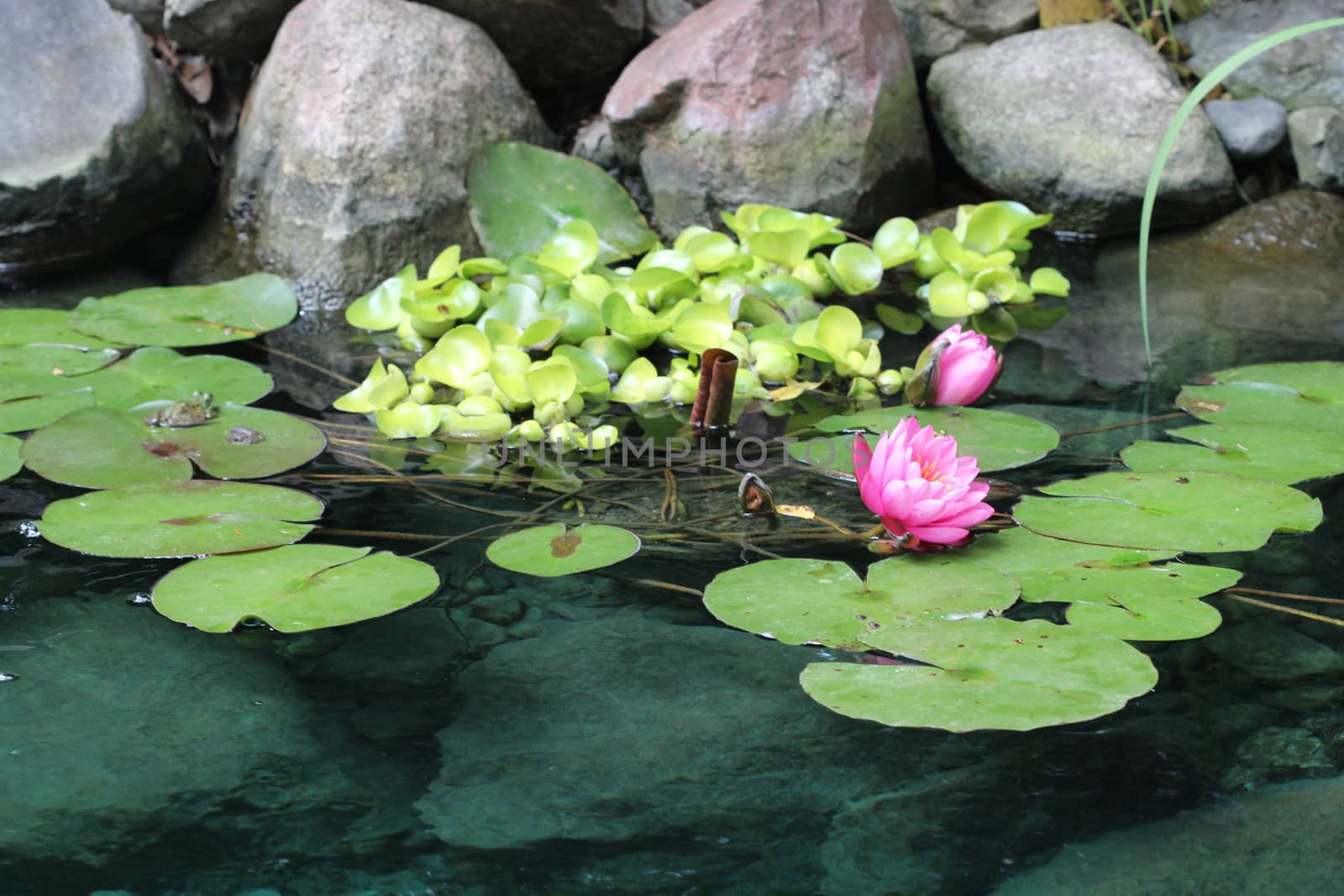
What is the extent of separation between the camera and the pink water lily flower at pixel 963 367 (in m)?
1.98

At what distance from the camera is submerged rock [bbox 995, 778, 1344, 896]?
3.15 ft

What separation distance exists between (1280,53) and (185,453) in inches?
138

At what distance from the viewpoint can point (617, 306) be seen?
2.32 m

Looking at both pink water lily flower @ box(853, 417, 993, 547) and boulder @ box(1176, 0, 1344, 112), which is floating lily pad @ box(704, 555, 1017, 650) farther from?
boulder @ box(1176, 0, 1344, 112)

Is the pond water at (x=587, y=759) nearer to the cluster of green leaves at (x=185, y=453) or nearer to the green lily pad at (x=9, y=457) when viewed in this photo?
the cluster of green leaves at (x=185, y=453)

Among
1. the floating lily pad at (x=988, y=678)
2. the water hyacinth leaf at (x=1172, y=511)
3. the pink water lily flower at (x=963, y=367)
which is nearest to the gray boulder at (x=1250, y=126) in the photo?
the pink water lily flower at (x=963, y=367)

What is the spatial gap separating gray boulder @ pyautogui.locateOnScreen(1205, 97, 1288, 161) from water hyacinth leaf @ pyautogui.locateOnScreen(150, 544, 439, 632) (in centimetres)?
304

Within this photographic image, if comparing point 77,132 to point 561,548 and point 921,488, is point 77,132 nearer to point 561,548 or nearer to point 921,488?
point 561,548

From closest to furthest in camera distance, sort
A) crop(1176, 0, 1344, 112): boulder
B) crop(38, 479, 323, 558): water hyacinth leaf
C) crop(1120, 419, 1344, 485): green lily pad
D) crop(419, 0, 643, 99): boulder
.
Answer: crop(38, 479, 323, 558): water hyacinth leaf
crop(1120, 419, 1344, 485): green lily pad
crop(419, 0, 643, 99): boulder
crop(1176, 0, 1344, 112): boulder

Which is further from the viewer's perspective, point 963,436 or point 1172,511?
point 963,436

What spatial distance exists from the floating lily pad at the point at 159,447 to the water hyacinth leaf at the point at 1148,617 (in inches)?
47.9

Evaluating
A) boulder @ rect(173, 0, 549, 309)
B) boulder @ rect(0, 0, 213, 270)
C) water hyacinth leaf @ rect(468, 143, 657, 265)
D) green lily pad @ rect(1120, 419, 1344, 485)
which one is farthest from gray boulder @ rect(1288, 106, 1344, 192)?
boulder @ rect(0, 0, 213, 270)

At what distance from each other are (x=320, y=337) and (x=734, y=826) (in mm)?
1980

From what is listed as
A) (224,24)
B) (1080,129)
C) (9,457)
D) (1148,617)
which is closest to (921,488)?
(1148,617)
